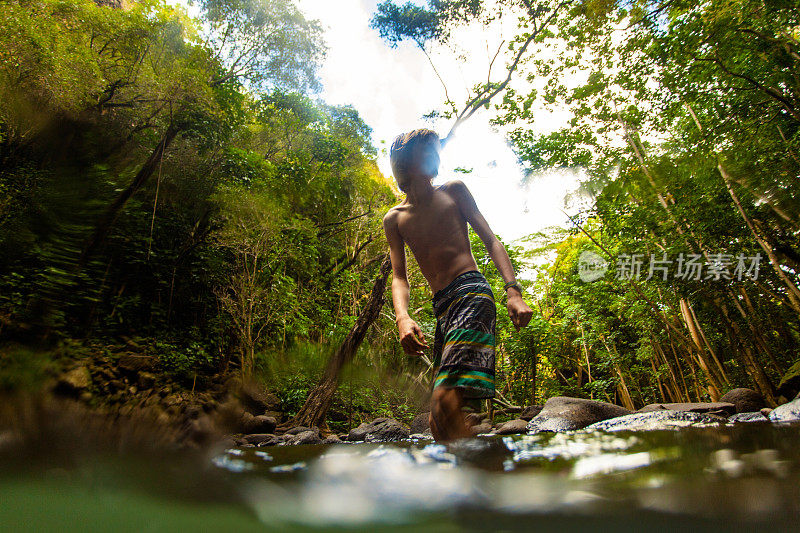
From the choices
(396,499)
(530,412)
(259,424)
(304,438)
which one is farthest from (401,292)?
(530,412)

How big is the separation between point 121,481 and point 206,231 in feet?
26.0

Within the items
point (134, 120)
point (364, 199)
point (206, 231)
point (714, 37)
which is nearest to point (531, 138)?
point (714, 37)

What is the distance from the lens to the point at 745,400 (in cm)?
613

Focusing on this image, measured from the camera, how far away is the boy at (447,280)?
5.38 feet

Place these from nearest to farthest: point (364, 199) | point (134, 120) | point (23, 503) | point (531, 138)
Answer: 1. point (23, 503)
2. point (134, 120)
3. point (531, 138)
4. point (364, 199)

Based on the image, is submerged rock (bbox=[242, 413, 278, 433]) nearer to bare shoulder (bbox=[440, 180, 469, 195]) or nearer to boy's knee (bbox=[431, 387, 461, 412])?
boy's knee (bbox=[431, 387, 461, 412])

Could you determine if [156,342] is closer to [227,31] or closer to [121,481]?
[121,481]

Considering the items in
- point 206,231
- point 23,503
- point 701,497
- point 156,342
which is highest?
point 206,231

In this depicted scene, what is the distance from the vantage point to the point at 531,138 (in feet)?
27.7

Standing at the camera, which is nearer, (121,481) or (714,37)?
A: (121,481)

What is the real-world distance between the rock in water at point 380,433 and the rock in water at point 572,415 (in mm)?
2005

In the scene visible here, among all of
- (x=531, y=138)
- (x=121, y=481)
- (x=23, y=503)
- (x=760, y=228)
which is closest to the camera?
(x=23, y=503)

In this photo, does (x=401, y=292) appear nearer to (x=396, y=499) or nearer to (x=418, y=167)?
(x=418, y=167)

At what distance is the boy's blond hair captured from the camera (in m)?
2.07
